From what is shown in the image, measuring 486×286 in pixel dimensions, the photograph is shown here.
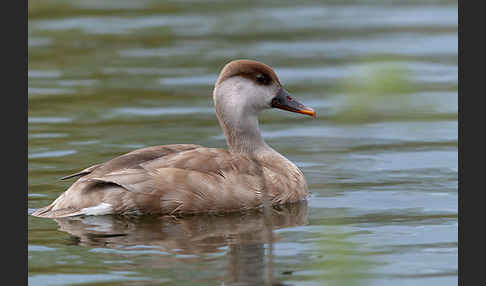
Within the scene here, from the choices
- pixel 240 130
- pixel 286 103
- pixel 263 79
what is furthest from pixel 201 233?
pixel 286 103

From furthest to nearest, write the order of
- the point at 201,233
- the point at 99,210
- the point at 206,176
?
1. the point at 206,176
2. the point at 99,210
3. the point at 201,233

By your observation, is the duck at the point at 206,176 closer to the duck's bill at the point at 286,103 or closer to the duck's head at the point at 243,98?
the duck's head at the point at 243,98

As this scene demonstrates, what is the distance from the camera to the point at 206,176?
862cm

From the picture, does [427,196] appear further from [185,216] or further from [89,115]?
[89,115]

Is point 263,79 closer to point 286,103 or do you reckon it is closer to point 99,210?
point 286,103

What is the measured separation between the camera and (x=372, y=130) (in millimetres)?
12164

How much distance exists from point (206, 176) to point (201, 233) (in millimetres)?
838

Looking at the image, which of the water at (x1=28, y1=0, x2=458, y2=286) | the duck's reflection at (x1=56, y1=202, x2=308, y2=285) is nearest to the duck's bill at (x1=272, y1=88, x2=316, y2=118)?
the water at (x1=28, y1=0, x2=458, y2=286)

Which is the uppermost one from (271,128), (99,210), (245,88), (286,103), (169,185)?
(245,88)

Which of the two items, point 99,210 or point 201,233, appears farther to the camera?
point 99,210

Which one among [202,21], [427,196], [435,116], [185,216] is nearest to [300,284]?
[185,216]

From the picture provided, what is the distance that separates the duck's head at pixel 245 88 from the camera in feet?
30.9

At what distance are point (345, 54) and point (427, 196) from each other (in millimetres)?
7511

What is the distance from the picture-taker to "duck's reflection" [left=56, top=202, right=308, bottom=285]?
23.3ft
